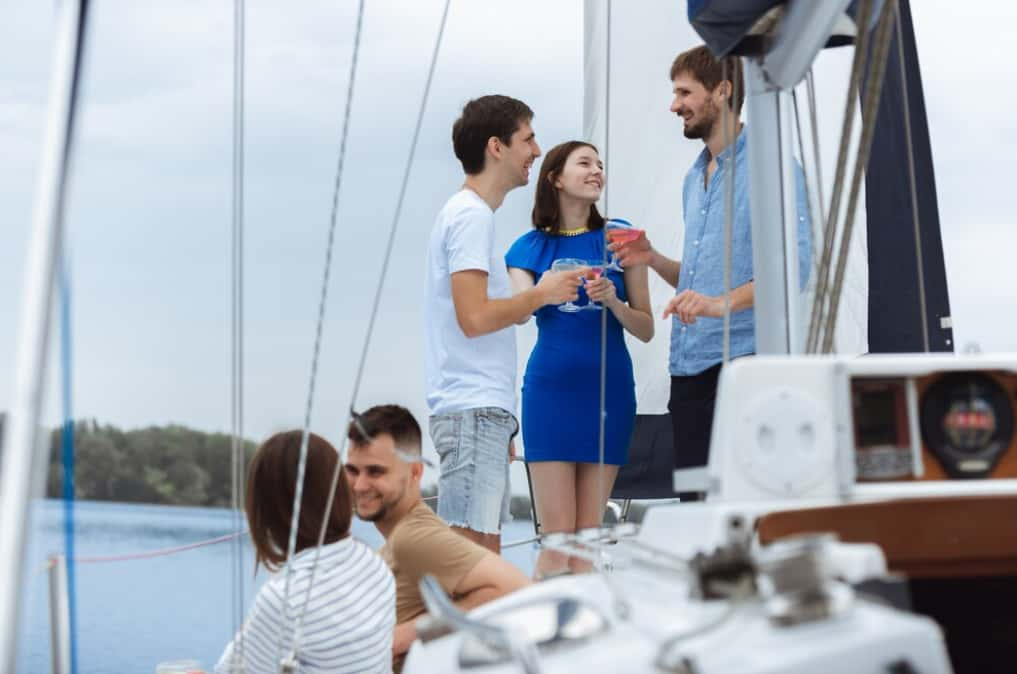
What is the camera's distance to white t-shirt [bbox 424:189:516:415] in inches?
107

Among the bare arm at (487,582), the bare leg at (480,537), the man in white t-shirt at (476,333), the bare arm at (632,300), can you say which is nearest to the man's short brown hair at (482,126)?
the man in white t-shirt at (476,333)

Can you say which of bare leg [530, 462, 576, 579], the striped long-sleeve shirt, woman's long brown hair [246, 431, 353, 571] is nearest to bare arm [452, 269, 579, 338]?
bare leg [530, 462, 576, 579]

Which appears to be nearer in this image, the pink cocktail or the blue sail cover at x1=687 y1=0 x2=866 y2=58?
the blue sail cover at x1=687 y1=0 x2=866 y2=58

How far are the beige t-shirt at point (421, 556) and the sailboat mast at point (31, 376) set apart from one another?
118cm

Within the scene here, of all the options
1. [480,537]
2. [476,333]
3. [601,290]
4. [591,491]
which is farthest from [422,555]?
[601,290]

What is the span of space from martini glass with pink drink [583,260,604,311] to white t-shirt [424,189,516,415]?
0.17m

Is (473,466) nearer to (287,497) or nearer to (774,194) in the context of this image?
(287,497)

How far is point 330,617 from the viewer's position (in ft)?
6.79

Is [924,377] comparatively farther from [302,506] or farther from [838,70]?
[838,70]

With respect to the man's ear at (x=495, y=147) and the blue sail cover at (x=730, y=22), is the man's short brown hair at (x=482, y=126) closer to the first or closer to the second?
the man's ear at (x=495, y=147)

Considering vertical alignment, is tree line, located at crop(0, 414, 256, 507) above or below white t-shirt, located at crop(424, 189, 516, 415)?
below

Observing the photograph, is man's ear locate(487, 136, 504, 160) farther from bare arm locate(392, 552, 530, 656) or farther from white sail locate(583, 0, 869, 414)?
white sail locate(583, 0, 869, 414)

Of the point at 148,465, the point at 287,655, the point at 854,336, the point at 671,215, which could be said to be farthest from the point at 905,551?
the point at 671,215

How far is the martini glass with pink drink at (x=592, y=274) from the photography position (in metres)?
2.86
